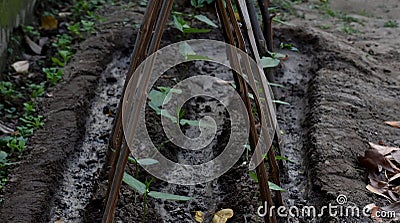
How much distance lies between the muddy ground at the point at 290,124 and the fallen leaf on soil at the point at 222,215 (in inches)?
1.0

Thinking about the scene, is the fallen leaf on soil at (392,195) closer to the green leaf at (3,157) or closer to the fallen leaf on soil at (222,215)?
the fallen leaf on soil at (222,215)

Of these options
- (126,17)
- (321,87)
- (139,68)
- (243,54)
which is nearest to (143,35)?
(139,68)

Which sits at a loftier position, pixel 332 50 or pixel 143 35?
pixel 143 35

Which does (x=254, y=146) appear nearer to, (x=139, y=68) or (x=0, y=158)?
(x=139, y=68)

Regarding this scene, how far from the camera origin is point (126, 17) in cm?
363

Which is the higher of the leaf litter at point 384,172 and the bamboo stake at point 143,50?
the bamboo stake at point 143,50

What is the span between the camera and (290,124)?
8.86 feet

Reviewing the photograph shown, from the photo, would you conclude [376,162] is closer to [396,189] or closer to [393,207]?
[396,189]

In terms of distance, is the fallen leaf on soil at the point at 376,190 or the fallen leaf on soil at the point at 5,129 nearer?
the fallen leaf on soil at the point at 376,190

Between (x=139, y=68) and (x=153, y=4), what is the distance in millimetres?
191

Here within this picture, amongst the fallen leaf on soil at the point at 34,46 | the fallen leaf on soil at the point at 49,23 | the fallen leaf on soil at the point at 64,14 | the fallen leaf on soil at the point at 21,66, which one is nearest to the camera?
the fallen leaf on soil at the point at 21,66

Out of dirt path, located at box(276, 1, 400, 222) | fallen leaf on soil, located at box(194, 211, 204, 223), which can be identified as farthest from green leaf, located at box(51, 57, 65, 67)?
fallen leaf on soil, located at box(194, 211, 204, 223)

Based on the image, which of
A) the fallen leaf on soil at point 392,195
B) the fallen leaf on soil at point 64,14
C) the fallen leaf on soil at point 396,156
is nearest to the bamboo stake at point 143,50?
the fallen leaf on soil at point 392,195

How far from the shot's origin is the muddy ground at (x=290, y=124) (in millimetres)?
2123
